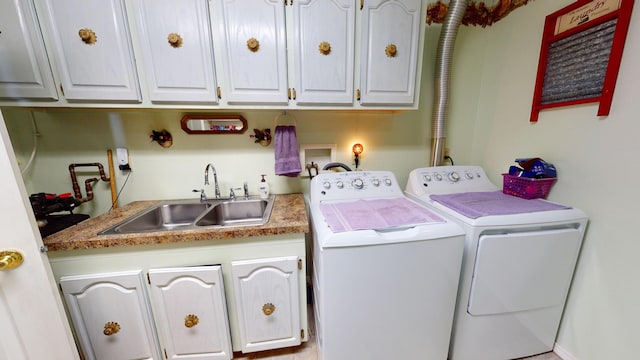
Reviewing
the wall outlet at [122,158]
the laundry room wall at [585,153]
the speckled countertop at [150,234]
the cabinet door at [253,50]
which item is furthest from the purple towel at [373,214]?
the wall outlet at [122,158]

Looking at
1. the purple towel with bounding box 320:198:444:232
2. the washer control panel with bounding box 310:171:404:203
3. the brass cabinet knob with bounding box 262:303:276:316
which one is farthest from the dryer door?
the brass cabinet knob with bounding box 262:303:276:316

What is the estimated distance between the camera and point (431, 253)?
3.22 ft

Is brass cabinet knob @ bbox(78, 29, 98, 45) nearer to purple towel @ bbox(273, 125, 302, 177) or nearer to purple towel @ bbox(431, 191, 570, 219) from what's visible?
purple towel @ bbox(273, 125, 302, 177)

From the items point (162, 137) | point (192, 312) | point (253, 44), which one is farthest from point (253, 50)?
point (192, 312)

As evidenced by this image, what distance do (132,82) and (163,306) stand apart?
1.26m

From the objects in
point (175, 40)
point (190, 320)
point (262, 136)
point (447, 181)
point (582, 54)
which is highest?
point (175, 40)

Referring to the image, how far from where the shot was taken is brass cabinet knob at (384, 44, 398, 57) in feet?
4.13

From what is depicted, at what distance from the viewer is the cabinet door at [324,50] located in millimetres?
1176

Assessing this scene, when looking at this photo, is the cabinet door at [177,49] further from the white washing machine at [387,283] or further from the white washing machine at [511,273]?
the white washing machine at [511,273]

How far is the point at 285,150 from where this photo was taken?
151cm

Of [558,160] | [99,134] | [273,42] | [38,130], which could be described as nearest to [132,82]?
[99,134]

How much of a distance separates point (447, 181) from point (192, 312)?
6.21 ft

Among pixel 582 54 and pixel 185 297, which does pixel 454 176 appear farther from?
pixel 185 297

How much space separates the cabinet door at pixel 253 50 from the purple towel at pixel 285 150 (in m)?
0.28
